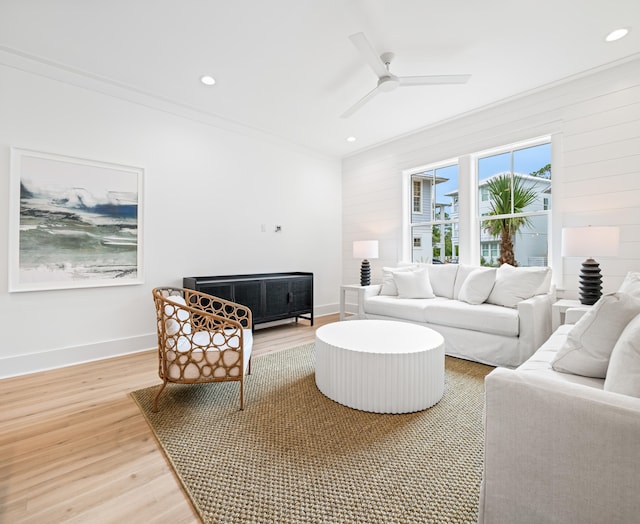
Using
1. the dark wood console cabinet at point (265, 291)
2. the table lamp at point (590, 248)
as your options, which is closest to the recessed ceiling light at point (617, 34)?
the table lamp at point (590, 248)

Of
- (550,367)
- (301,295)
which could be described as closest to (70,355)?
(301,295)

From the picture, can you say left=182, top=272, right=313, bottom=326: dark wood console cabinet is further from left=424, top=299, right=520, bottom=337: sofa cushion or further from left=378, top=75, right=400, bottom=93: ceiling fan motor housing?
left=378, top=75, right=400, bottom=93: ceiling fan motor housing

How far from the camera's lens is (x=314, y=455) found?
1.64 m

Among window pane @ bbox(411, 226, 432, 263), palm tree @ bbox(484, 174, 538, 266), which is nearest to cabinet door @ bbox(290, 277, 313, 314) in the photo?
window pane @ bbox(411, 226, 432, 263)

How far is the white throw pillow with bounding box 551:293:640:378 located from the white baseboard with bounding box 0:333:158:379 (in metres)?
3.65

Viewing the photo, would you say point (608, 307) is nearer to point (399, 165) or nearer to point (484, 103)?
point (484, 103)

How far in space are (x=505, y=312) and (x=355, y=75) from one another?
2.65 meters

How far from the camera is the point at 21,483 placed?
148 centimetres

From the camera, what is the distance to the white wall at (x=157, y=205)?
279 cm

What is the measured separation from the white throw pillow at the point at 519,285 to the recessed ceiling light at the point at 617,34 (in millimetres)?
1981

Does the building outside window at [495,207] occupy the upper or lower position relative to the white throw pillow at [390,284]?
upper

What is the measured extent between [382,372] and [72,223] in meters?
3.11

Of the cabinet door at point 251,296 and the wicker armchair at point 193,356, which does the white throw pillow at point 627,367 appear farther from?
the cabinet door at point 251,296

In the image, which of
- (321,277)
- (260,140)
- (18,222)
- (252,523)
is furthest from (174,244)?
(252,523)
